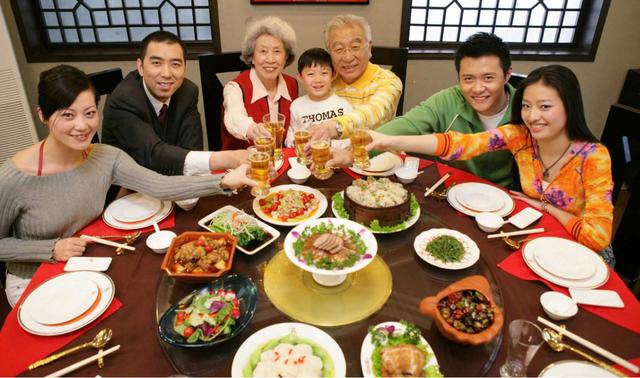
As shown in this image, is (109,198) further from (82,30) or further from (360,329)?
(82,30)

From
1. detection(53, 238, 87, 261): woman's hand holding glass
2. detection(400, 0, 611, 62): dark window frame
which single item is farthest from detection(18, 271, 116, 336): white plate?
detection(400, 0, 611, 62): dark window frame

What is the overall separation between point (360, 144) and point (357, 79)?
1.07 meters

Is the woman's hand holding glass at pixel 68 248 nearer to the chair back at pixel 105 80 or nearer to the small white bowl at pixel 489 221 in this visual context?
the chair back at pixel 105 80

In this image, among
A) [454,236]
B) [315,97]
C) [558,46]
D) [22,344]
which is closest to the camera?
[22,344]

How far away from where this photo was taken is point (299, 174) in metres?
2.21

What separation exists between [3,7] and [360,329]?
4.54 metres

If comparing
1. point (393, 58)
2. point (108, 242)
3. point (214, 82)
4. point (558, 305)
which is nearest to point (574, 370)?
point (558, 305)

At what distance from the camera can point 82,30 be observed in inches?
165

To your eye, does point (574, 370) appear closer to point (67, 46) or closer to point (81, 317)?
point (81, 317)

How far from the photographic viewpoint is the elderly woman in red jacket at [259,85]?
281cm

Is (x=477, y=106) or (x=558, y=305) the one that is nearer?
(x=558, y=305)

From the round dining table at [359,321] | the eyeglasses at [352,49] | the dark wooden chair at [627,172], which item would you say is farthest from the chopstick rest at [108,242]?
the dark wooden chair at [627,172]

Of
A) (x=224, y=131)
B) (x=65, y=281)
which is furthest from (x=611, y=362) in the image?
(x=224, y=131)

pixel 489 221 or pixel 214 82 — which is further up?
pixel 214 82
